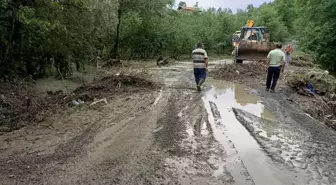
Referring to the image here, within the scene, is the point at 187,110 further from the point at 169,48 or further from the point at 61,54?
the point at 169,48

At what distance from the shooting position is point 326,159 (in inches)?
279

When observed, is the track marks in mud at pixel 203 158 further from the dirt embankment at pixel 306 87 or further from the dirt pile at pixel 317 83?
the dirt pile at pixel 317 83

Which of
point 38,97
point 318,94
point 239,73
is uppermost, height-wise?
point 239,73

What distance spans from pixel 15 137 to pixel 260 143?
5.31 meters

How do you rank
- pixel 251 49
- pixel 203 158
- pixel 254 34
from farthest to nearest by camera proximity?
pixel 254 34, pixel 251 49, pixel 203 158

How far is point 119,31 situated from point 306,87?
19.4m

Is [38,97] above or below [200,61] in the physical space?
below

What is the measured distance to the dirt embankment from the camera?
12.2 meters

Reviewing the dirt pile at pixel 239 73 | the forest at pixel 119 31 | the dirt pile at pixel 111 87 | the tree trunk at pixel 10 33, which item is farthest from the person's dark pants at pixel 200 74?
the tree trunk at pixel 10 33

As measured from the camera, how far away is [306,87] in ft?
48.3

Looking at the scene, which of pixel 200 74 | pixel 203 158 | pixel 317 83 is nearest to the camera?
pixel 203 158

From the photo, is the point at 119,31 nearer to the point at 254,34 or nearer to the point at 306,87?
the point at 254,34

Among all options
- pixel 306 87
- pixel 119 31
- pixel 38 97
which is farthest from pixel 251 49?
pixel 38 97

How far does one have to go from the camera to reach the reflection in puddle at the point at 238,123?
6.54m
